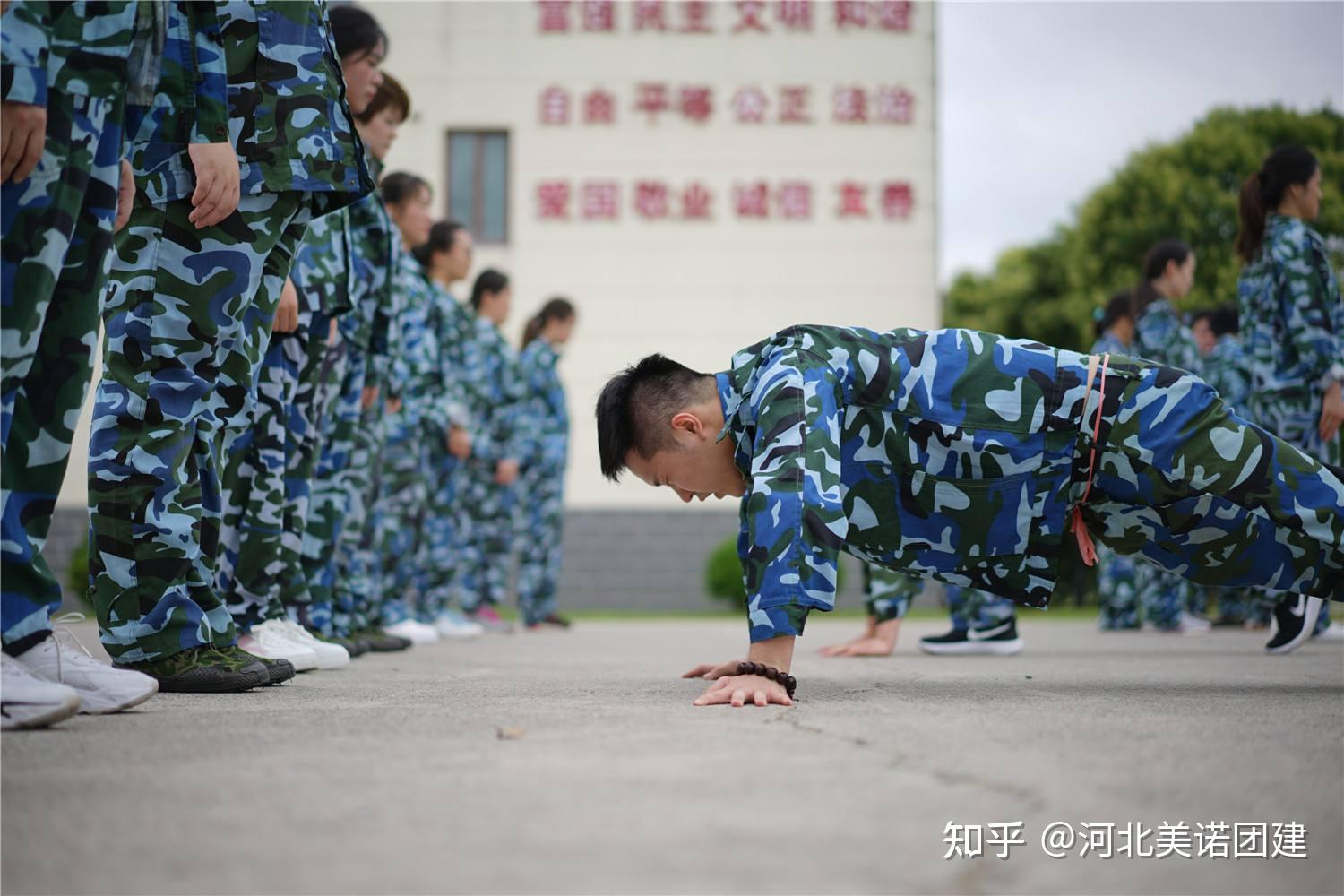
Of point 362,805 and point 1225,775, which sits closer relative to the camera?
point 362,805

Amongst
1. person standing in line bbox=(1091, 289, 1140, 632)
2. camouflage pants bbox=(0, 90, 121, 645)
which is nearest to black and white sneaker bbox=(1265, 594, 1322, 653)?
person standing in line bbox=(1091, 289, 1140, 632)

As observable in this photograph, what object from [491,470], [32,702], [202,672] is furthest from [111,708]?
[491,470]

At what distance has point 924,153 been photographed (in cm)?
1412

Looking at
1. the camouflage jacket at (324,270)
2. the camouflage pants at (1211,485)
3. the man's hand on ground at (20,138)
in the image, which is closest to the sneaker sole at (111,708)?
the man's hand on ground at (20,138)

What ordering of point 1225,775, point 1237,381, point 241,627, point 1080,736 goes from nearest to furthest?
point 1225,775 < point 1080,736 < point 241,627 < point 1237,381

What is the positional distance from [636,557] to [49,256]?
12.0 m

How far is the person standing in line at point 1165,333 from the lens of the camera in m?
6.93

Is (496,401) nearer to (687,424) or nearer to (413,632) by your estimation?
(413,632)

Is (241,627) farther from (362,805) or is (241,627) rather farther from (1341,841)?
(1341,841)

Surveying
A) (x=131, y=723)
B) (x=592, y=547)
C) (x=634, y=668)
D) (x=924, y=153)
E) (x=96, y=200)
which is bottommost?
(x=592, y=547)

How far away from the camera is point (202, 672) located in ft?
8.60

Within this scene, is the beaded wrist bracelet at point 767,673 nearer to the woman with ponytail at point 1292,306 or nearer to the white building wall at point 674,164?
the woman with ponytail at point 1292,306

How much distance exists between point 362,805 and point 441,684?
171 cm

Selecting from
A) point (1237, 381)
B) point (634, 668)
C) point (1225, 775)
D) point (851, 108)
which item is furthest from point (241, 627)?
point (851, 108)
